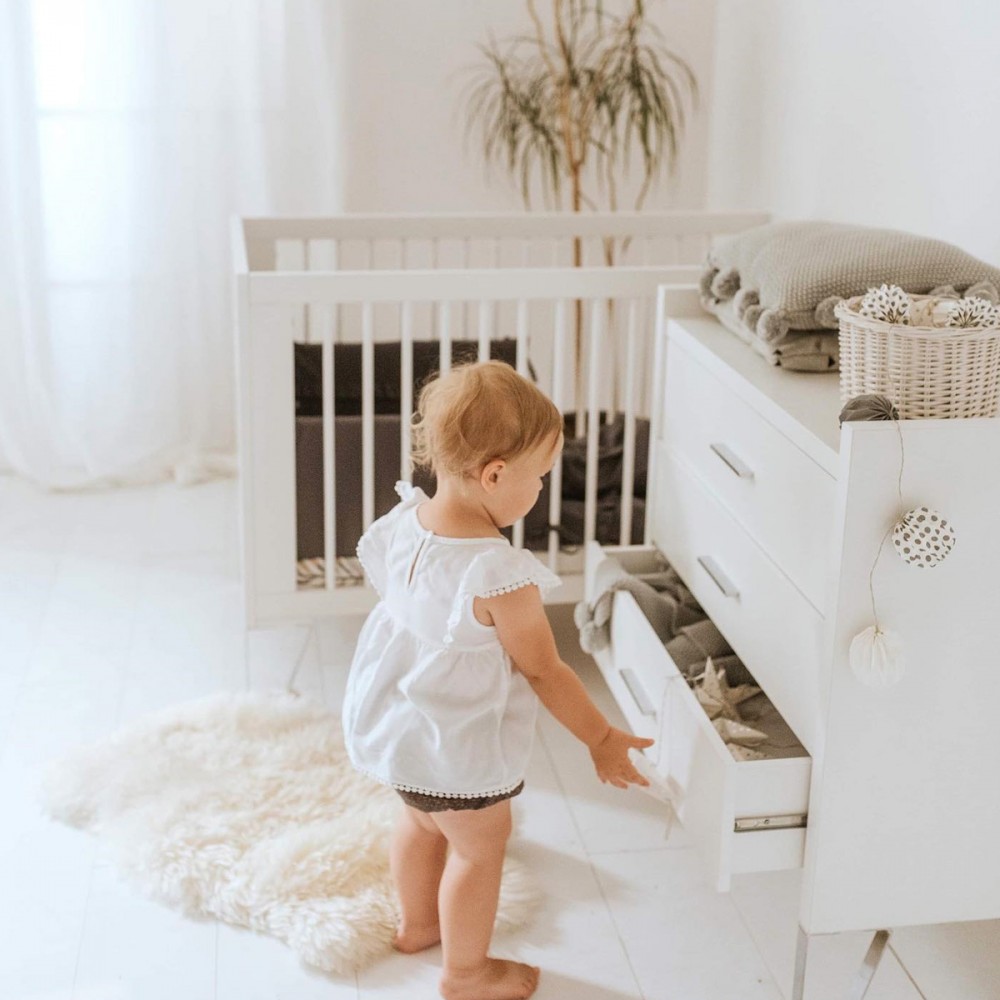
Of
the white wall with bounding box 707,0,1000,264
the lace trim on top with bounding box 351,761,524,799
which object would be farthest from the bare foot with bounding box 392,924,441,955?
the white wall with bounding box 707,0,1000,264

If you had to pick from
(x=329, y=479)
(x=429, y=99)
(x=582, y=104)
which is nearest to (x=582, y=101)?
(x=582, y=104)

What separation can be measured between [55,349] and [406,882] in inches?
84.8

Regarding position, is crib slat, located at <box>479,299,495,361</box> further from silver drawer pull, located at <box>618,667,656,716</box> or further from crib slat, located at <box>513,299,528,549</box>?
silver drawer pull, located at <box>618,667,656,716</box>

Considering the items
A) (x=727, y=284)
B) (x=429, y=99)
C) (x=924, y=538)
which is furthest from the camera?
(x=429, y=99)

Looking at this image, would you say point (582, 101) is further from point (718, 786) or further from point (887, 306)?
point (718, 786)

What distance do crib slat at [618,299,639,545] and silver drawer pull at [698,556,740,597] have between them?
1.37ft

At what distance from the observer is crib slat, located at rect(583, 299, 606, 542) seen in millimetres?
2289

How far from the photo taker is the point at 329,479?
2.28 meters

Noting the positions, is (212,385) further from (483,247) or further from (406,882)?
(406,882)

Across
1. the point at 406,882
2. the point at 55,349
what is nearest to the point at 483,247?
the point at 55,349

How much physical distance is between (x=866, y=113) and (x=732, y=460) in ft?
3.37

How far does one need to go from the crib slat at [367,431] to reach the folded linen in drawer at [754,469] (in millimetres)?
481

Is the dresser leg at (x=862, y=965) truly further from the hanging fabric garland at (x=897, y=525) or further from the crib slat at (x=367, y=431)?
the crib slat at (x=367, y=431)

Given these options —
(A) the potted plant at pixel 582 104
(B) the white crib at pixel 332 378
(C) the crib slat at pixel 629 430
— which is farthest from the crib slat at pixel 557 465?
(A) the potted plant at pixel 582 104
